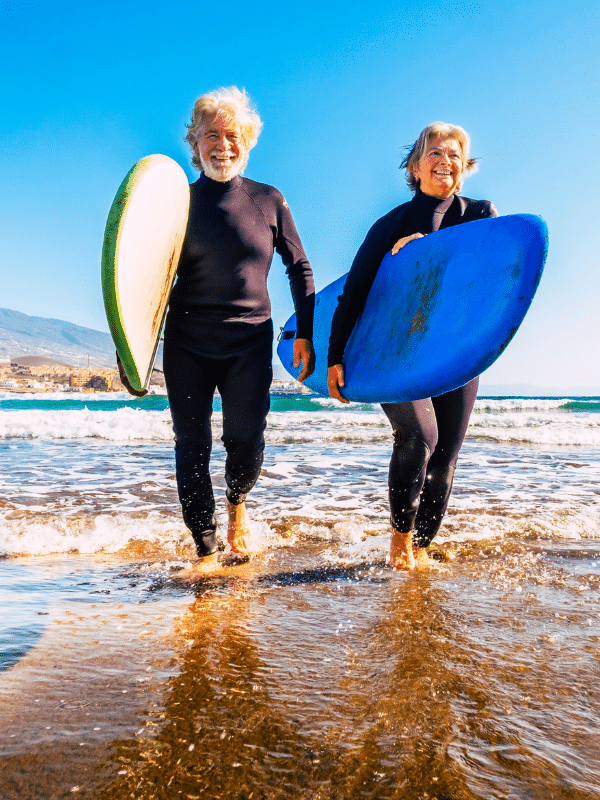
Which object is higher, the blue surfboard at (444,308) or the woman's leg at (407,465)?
the blue surfboard at (444,308)

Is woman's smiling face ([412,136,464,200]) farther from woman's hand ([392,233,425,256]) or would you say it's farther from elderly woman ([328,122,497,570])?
woman's hand ([392,233,425,256])

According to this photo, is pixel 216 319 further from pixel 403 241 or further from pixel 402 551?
pixel 402 551

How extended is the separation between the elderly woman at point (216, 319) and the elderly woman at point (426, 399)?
46 cm

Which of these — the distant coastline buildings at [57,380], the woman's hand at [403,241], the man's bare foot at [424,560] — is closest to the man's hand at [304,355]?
the woman's hand at [403,241]

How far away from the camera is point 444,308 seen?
246cm

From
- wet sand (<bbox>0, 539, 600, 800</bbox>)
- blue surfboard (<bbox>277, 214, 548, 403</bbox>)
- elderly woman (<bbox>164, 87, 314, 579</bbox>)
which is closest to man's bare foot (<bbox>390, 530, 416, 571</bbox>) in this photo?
wet sand (<bbox>0, 539, 600, 800</bbox>)

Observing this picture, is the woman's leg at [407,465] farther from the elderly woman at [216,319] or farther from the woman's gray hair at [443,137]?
the woman's gray hair at [443,137]

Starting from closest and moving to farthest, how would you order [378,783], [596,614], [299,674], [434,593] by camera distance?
[378,783] → [299,674] → [596,614] → [434,593]

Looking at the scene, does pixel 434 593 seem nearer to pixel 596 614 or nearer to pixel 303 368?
pixel 596 614

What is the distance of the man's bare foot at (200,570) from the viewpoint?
2377mm

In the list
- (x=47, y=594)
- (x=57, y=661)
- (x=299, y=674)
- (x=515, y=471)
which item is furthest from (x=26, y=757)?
(x=515, y=471)

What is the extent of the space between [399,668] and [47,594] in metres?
1.39

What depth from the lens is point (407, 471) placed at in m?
2.46

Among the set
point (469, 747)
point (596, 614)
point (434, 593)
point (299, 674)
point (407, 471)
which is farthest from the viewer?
point (407, 471)
